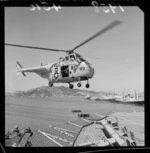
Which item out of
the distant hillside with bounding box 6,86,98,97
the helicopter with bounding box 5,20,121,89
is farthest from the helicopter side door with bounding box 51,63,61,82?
the distant hillside with bounding box 6,86,98,97

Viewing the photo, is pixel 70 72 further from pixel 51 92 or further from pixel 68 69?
pixel 51 92

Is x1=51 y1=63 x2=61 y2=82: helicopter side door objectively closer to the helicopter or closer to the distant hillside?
the helicopter

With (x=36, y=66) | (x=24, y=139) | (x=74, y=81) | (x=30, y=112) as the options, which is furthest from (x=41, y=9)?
(x=24, y=139)

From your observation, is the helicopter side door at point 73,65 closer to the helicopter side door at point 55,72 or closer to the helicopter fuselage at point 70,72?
the helicopter fuselage at point 70,72

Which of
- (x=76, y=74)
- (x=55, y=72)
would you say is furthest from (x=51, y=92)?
(x=76, y=74)

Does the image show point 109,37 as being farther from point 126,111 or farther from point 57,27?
point 126,111

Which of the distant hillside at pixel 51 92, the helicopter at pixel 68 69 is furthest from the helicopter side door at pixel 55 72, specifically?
the distant hillside at pixel 51 92

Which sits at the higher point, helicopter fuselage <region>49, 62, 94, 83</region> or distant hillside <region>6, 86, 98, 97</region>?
helicopter fuselage <region>49, 62, 94, 83</region>
